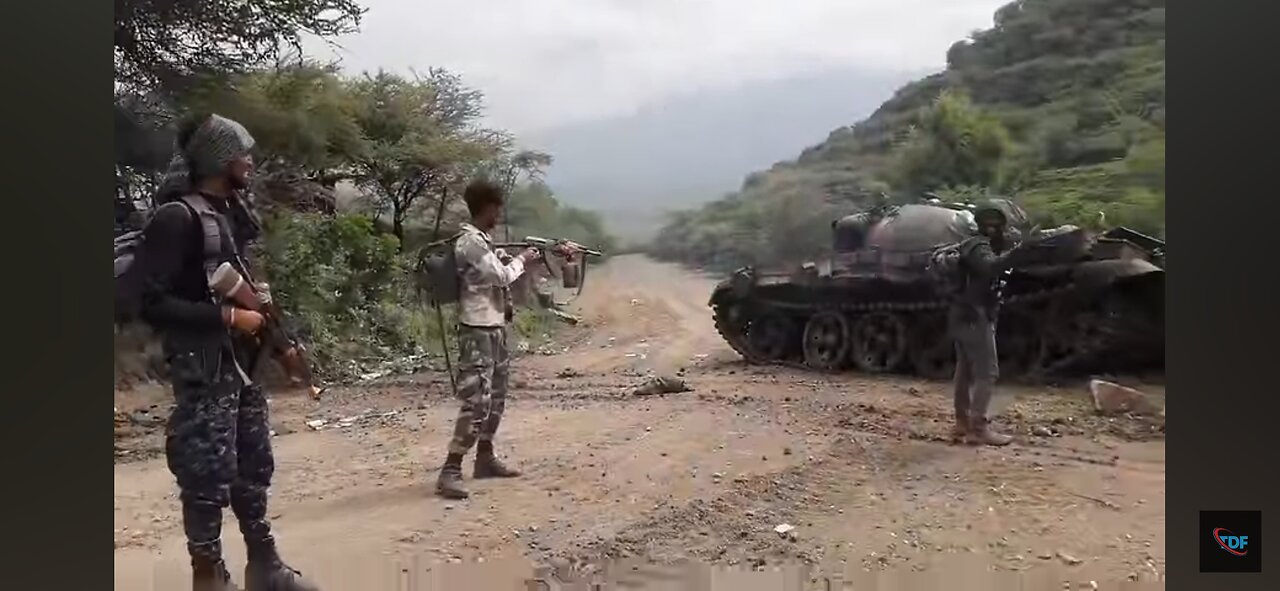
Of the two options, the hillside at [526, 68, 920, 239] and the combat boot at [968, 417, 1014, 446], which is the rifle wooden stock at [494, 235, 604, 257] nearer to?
the hillside at [526, 68, 920, 239]

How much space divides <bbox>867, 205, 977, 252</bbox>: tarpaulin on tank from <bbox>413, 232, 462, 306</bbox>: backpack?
1.39 m

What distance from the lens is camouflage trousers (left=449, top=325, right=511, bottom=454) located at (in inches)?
134

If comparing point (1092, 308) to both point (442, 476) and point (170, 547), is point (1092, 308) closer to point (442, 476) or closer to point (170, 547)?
point (442, 476)

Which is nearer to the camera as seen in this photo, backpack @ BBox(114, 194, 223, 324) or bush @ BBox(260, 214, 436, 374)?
backpack @ BBox(114, 194, 223, 324)

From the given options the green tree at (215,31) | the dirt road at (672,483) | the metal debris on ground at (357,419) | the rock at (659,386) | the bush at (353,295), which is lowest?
the dirt road at (672,483)

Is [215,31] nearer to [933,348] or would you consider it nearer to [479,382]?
[479,382]

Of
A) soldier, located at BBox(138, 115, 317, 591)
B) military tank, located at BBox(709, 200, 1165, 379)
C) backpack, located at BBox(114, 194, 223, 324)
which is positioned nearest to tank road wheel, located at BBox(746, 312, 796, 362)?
military tank, located at BBox(709, 200, 1165, 379)

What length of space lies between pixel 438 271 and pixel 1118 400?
2.32m

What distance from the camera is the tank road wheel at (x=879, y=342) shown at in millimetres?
3479

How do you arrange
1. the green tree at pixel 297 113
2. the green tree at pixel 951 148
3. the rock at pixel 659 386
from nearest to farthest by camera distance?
1. the green tree at pixel 297 113
2. the green tree at pixel 951 148
3. the rock at pixel 659 386

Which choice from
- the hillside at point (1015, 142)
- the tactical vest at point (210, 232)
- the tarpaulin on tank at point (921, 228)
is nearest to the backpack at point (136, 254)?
the tactical vest at point (210, 232)

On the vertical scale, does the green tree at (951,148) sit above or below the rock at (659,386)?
above

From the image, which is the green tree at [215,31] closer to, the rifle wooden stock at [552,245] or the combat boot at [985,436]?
the rifle wooden stock at [552,245]

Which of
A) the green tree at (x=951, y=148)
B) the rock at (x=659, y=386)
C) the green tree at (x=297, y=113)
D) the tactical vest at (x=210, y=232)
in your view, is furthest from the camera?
the rock at (x=659, y=386)
